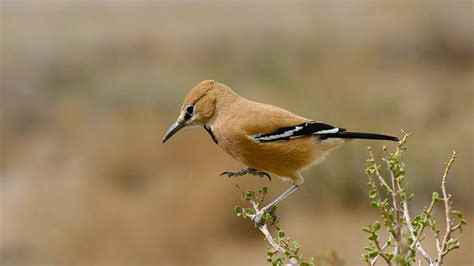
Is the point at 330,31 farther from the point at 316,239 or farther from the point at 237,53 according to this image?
the point at 316,239

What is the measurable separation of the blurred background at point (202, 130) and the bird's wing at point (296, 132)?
5565mm

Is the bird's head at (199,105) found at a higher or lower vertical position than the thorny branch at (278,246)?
higher

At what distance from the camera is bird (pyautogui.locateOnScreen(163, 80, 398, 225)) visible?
3.47 meters

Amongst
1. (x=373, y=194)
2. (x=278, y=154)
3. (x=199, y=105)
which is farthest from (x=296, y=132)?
(x=373, y=194)

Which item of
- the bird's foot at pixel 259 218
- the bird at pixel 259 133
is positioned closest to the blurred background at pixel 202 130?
the bird at pixel 259 133

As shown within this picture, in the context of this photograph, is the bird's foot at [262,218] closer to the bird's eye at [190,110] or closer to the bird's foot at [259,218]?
the bird's foot at [259,218]

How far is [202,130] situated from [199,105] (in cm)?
794

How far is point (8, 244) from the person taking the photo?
1112 cm

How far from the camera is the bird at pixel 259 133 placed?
11.4ft

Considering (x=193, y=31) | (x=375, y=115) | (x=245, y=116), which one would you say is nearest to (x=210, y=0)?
(x=193, y=31)

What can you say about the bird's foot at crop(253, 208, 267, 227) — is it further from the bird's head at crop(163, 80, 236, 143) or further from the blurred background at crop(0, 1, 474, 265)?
the blurred background at crop(0, 1, 474, 265)

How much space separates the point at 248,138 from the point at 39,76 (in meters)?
14.4

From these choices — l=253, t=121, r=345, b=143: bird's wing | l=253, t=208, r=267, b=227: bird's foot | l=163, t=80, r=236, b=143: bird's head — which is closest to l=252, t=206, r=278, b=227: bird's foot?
l=253, t=208, r=267, b=227: bird's foot

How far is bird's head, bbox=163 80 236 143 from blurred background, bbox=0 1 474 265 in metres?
5.78
